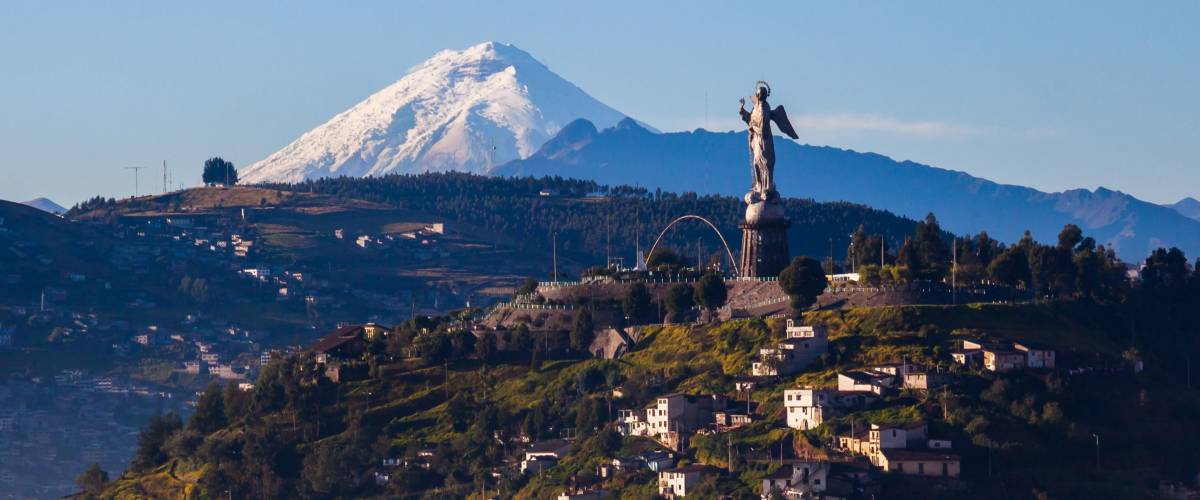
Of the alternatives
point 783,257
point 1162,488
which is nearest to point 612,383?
point 783,257

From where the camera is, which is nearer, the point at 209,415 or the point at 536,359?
the point at 536,359

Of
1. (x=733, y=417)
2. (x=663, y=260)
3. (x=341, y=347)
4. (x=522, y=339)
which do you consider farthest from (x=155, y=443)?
(x=733, y=417)

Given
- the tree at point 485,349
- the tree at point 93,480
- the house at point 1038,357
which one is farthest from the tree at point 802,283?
the tree at point 93,480

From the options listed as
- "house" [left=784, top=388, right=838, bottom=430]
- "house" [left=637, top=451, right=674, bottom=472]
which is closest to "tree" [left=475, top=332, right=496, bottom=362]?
"house" [left=637, top=451, right=674, bottom=472]

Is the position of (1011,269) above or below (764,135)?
below

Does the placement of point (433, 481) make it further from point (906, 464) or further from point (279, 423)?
point (906, 464)

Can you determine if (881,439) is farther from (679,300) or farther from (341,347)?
(341,347)

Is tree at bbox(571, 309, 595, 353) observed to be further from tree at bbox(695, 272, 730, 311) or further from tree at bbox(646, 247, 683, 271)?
tree at bbox(646, 247, 683, 271)
